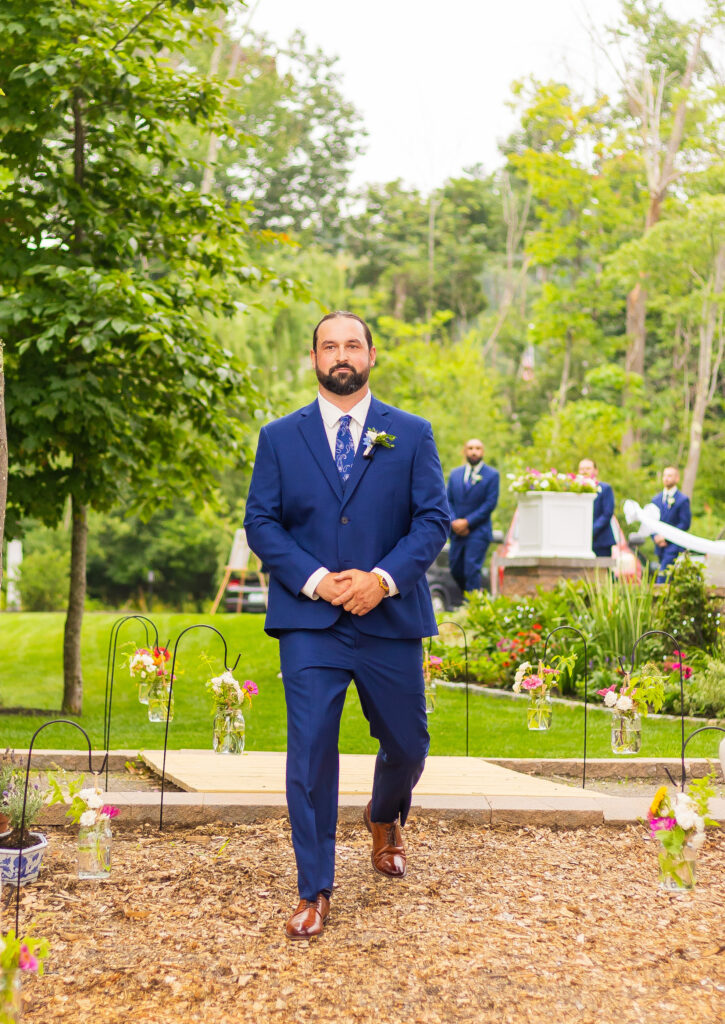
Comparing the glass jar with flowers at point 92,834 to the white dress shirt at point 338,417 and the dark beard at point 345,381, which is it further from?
the dark beard at point 345,381

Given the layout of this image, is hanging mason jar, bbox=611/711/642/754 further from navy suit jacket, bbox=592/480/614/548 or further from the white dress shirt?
navy suit jacket, bbox=592/480/614/548

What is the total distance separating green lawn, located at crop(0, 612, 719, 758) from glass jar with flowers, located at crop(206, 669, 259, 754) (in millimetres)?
205

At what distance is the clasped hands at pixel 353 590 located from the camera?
3.77 metres

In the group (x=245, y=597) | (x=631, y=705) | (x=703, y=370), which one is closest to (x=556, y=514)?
(x=631, y=705)

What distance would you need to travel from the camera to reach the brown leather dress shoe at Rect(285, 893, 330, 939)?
Result: 3.66m

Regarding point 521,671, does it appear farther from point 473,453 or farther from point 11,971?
point 473,453

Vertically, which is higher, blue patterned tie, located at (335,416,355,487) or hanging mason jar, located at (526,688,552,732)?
blue patterned tie, located at (335,416,355,487)

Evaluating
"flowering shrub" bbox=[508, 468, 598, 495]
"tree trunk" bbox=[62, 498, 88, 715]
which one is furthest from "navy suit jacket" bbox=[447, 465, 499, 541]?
"tree trunk" bbox=[62, 498, 88, 715]

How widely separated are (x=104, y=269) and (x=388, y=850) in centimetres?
528

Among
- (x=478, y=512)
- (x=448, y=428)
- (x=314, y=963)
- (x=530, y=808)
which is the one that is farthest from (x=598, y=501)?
(x=448, y=428)

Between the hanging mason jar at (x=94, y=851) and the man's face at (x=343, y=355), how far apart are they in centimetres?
178

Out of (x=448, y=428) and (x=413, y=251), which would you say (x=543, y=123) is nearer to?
(x=448, y=428)

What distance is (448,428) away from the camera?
29.8 metres

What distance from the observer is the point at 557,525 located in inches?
548
